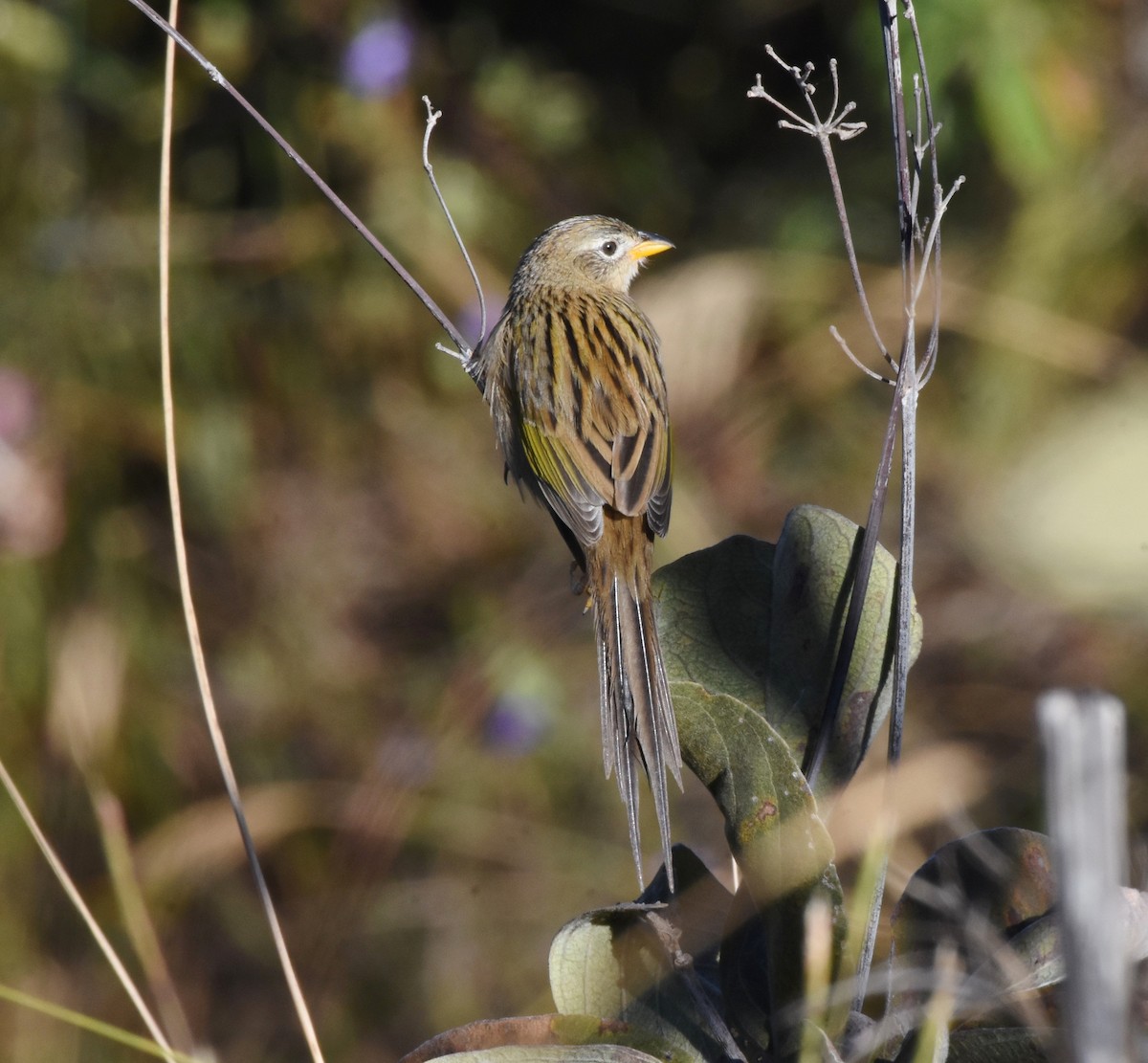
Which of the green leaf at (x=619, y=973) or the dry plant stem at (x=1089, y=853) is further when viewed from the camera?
the green leaf at (x=619, y=973)

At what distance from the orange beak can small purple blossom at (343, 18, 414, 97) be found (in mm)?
1539

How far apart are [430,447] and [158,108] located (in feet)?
4.20

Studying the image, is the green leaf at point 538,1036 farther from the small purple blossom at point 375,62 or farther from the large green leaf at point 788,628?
the small purple blossom at point 375,62

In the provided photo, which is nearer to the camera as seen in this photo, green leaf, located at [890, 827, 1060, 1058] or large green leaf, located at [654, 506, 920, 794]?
green leaf, located at [890, 827, 1060, 1058]

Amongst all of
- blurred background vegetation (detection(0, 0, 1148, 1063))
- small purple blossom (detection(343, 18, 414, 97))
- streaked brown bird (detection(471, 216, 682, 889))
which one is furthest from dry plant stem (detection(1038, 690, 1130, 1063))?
small purple blossom (detection(343, 18, 414, 97))

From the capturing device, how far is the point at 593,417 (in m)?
2.03

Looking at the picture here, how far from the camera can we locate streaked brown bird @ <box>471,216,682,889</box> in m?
1.61

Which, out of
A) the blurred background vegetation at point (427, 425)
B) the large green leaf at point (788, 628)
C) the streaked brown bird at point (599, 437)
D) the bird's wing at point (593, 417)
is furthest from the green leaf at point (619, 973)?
the blurred background vegetation at point (427, 425)

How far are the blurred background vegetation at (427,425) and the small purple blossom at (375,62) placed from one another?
0.01 m

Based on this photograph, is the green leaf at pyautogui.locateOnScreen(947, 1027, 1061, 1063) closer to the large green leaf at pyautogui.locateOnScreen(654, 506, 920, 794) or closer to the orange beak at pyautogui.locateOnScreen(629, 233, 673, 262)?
the large green leaf at pyautogui.locateOnScreen(654, 506, 920, 794)

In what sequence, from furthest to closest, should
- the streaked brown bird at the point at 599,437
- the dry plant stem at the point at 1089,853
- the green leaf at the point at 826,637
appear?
the streaked brown bird at the point at 599,437
the green leaf at the point at 826,637
the dry plant stem at the point at 1089,853

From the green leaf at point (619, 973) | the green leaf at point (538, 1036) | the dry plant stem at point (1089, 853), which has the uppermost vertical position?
the dry plant stem at point (1089, 853)

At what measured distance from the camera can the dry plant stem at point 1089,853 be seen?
1.66 feet

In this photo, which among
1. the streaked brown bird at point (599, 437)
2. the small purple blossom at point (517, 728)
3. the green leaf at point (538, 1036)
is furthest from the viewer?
the small purple blossom at point (517, 728)
